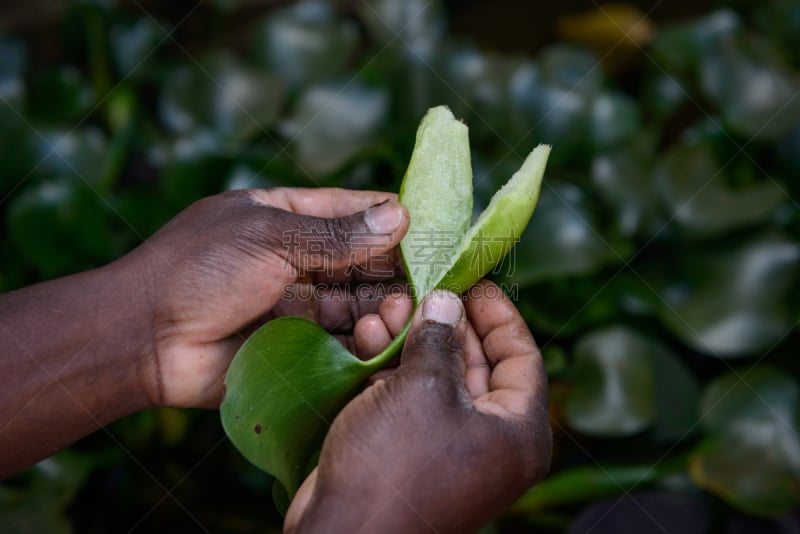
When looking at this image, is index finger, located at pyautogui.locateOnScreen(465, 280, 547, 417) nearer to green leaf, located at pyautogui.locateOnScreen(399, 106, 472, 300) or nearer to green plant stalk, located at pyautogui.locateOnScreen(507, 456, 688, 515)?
green leaf, located at pyautogui.locateOnScreen(399, 106, 472, 300)

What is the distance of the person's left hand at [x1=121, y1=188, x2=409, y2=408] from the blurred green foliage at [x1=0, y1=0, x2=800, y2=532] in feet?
0.87

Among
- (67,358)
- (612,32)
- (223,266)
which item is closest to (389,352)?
(223,266)

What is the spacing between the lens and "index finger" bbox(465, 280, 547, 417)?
58 cm

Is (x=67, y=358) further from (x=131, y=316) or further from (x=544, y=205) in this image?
(x=544, y=205)

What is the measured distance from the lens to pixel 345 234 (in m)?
0.63

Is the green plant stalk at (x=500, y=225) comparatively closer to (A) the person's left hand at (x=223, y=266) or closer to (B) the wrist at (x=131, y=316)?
(A) the person's left hand at (x=223, y=266)

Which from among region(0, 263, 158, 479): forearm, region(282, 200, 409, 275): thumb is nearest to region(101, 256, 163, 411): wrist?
region(0, 263, 158, 479): forearm

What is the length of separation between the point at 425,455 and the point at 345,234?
189 millimetres

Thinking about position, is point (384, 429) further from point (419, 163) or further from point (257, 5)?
point (257, 5)

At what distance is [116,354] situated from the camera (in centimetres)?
65

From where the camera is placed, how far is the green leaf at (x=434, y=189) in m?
0.68

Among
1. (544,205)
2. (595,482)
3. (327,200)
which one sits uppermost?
(327,200)

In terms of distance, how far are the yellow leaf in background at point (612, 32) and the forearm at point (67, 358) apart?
3.70 ft

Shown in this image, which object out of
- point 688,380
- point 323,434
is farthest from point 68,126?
point 688,380
